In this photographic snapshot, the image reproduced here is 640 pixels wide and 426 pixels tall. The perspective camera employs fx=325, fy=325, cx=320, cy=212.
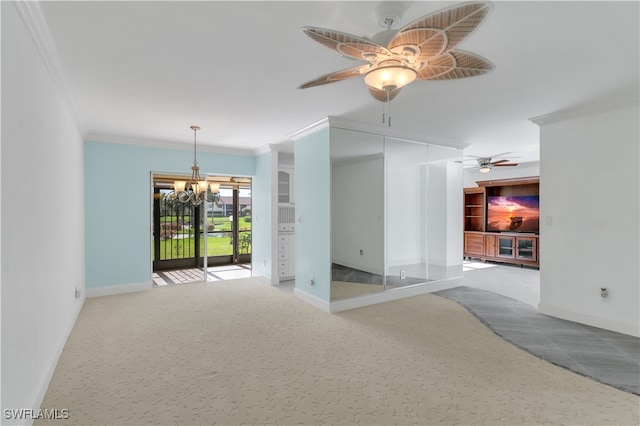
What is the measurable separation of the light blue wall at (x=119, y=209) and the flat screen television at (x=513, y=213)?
24.9ft

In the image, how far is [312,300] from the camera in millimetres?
4668

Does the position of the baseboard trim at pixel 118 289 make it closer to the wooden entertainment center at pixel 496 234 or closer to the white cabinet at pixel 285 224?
the white cabinet at pixel 285 224

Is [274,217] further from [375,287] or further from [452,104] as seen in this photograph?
[452,104]

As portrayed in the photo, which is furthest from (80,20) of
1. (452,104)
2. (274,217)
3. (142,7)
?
(274,217)

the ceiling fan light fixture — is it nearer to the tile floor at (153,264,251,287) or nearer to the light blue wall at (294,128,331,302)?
the light blue wall at (294,128,331,302)

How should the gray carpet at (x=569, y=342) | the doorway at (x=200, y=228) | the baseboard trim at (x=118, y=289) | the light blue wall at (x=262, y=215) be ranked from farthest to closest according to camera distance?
the doorway at (x=200, y=228) → the light blue wall at (x=262, y=215) → the baseboard trim at (x=118, y=289) → the gray carpet at (x=569, y=342)

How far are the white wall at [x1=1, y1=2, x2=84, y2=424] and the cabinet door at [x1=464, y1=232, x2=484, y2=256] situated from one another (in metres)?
8.45

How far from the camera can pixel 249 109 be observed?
3791 millimetres

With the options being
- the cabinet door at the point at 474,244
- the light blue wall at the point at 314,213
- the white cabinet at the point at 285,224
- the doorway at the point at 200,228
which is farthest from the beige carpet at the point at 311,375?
the cabinet door at the point at 474,244

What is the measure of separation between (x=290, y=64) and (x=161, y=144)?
152 inches

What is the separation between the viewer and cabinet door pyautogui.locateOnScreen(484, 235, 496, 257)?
8.10 m

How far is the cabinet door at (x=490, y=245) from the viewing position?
319 inches

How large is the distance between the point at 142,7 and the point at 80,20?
0.48 metres

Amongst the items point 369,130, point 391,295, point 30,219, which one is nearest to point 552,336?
point 391,295
